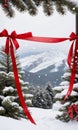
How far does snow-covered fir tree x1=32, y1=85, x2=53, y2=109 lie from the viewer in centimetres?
1505

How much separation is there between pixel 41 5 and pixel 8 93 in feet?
18.9

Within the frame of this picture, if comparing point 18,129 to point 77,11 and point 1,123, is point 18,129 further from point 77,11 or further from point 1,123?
point 77,11

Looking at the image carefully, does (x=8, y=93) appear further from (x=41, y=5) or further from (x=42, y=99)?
(x=42, y=99)

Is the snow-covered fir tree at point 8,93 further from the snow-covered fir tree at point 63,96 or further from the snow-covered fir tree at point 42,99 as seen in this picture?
the snow-covered fir tree at point 42,99

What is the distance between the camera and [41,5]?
2.17m

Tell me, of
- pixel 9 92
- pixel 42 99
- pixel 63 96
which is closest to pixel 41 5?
pixel 63 96

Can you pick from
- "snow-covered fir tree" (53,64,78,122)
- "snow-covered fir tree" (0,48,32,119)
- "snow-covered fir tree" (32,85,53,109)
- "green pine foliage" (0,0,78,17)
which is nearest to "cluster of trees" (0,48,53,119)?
"snow-covered fir tree" (0,48,32,119)

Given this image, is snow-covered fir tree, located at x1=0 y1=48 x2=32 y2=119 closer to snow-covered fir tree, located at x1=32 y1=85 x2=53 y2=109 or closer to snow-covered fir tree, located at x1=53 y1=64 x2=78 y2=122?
snow-covered fir tree, located at x1=53 y1=64 x2=78 y2=122

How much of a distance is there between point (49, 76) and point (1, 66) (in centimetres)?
905

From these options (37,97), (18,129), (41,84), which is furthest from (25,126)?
(41,84)

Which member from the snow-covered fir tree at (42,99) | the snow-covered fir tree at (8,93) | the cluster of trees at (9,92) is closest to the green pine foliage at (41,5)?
the cluster of trees at (9,92)

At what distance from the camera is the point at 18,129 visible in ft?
14.7

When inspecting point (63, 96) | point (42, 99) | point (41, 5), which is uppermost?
point (41, 5)

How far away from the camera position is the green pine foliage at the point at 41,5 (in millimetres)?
2109
